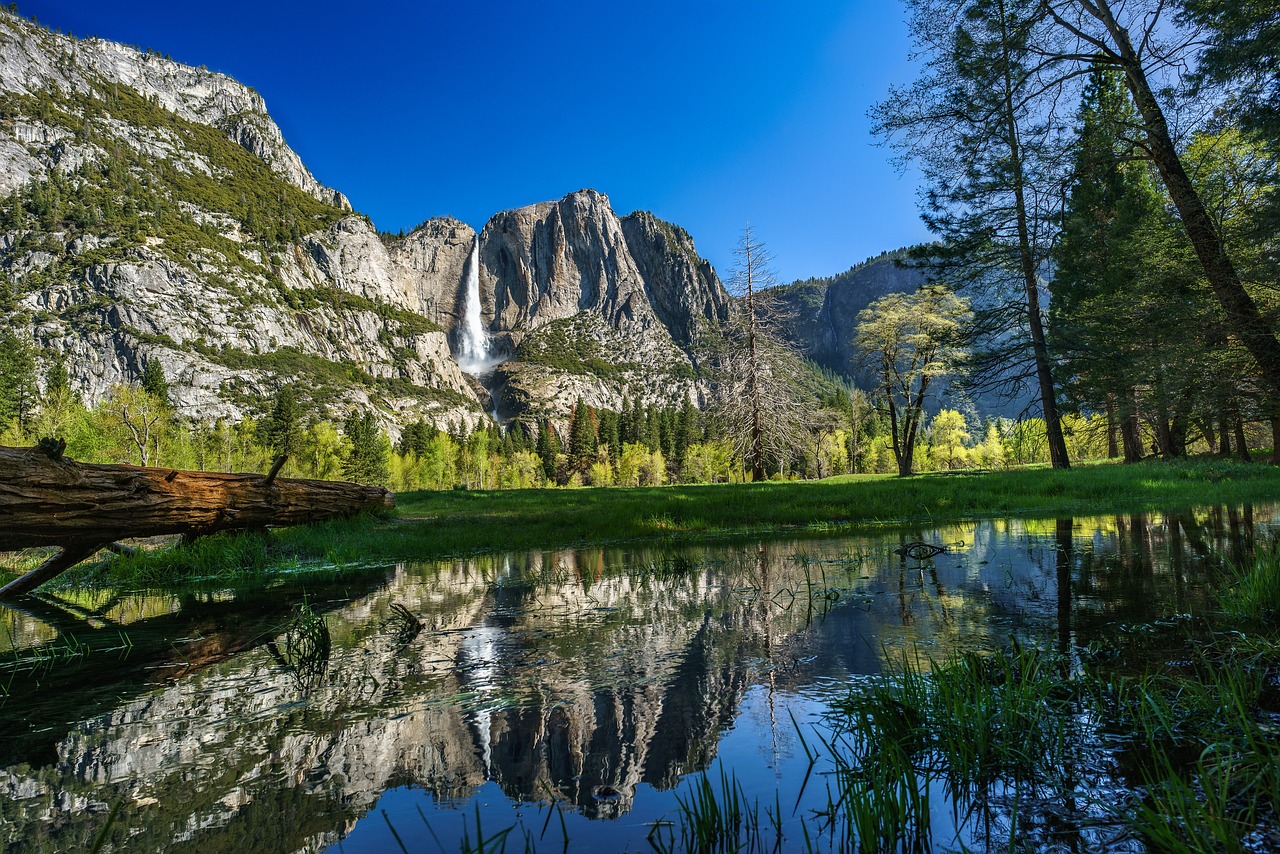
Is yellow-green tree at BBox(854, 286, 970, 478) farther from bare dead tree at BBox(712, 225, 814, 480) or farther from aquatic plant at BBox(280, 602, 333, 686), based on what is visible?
aquatic plant at BBox(280, 602, 333, 686)

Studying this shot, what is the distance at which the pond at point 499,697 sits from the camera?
88.7 inches

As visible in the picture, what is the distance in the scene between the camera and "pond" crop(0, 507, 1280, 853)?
7.39ft

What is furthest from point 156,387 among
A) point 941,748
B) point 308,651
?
point 941,748

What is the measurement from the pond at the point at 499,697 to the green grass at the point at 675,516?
2.91m

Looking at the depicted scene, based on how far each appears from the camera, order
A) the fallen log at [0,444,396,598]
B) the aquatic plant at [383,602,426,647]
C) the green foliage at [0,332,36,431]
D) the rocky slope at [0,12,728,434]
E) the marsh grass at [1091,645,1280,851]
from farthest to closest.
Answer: the rocky slope at [0,12,728,434] → the green foliage at [0,332,36,431] → the fallen log at [0,444,396,598] → the aquatic plant at [383,602,426,647] → the marsh grass at [1091,645,1280,851]

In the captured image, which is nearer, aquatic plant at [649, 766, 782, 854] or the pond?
aquatic plant at [649, 766, 782, 854]

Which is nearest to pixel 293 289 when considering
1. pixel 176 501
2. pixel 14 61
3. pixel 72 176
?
pixel 72 176

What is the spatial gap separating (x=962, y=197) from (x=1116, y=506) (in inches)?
388

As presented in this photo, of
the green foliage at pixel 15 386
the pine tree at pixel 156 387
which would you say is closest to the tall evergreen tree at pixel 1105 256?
the pine tree at pixel 156 387

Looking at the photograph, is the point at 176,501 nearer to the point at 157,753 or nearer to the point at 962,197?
the point at 157,753

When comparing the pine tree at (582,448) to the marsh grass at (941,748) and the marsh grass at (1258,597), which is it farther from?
the marsh grass at (941,748)

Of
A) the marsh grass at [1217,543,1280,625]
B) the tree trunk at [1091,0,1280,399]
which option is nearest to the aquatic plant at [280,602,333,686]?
the marsh grass at [1217,543,1280,625]

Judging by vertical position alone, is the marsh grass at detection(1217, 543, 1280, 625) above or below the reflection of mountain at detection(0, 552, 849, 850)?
above

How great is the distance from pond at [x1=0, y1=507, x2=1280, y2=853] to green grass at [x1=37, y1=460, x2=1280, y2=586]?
291 centimetres
